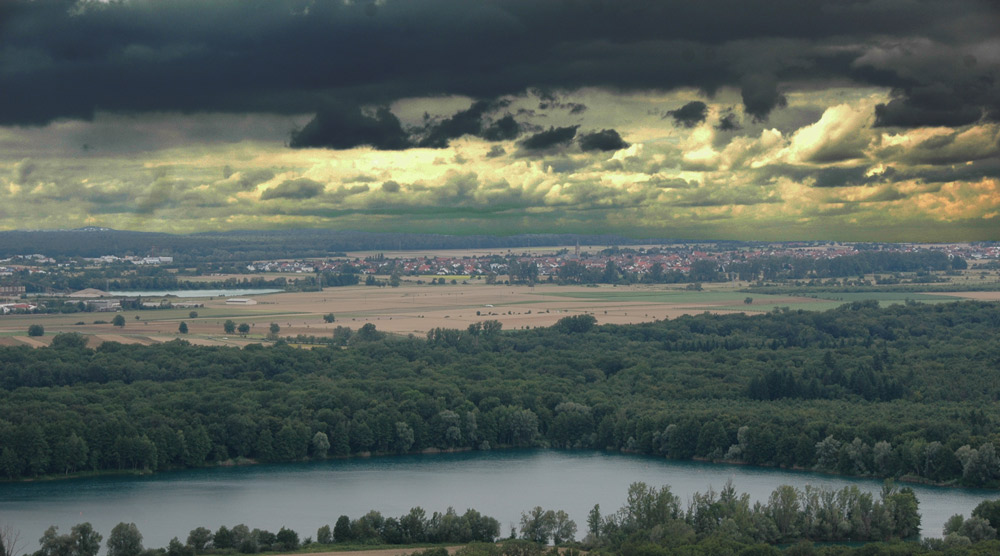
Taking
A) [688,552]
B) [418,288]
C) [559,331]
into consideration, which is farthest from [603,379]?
[418,288]

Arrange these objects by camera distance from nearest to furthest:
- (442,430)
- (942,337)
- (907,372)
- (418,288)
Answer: (442,430) < (907,372) < (942,337) < (418,288)

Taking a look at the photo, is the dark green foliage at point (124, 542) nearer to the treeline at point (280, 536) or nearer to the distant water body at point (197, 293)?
the treeline at point (280, 536)

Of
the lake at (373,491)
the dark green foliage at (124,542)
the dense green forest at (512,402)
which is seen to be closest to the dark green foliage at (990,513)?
the lake at (373,491)

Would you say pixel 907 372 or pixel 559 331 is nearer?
pixel 907 372

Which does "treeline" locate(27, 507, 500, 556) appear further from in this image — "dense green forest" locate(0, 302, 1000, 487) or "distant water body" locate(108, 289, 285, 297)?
"distant water body" locate(108, 289, 285, 297)

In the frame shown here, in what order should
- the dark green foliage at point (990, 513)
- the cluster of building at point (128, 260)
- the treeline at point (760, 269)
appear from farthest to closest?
the cluster of building at point (128, 260) → the treeline at point (760, 269) → the dark green foliage at point (990, 513)

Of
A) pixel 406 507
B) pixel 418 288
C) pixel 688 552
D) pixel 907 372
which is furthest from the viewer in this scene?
pixel 418 288

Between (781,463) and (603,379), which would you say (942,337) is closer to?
(603,379)
